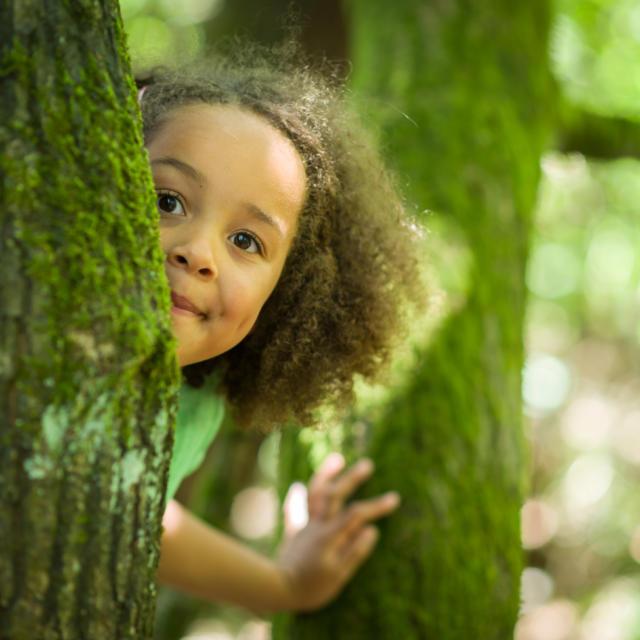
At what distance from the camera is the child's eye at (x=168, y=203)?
1336mm

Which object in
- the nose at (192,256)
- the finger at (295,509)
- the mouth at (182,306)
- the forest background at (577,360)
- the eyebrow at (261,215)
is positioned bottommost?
the finger at (295,509)

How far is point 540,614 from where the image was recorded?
6297mm

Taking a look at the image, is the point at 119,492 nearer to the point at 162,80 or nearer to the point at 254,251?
the point at 254,251

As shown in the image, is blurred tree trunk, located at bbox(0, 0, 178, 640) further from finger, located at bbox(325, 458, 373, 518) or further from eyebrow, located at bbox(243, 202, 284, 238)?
finger, located at bbox(325, 458, 373, 518)

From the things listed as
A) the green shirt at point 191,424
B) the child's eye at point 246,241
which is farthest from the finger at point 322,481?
the child's eye at point 246,241

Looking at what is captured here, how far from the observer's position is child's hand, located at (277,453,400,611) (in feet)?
6.54

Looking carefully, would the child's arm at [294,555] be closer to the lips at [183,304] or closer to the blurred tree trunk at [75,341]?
the lips at [183,304]

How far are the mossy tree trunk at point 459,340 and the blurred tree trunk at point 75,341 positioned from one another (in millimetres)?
1167

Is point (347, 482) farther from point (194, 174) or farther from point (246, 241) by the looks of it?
point (194, 174)

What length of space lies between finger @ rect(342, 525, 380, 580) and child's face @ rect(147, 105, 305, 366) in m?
0.81

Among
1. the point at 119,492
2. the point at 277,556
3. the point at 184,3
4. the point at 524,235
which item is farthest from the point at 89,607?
the point at 184,3

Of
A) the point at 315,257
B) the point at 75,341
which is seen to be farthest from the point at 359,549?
the point at 75,341

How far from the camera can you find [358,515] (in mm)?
2010

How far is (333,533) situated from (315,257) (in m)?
0.87
